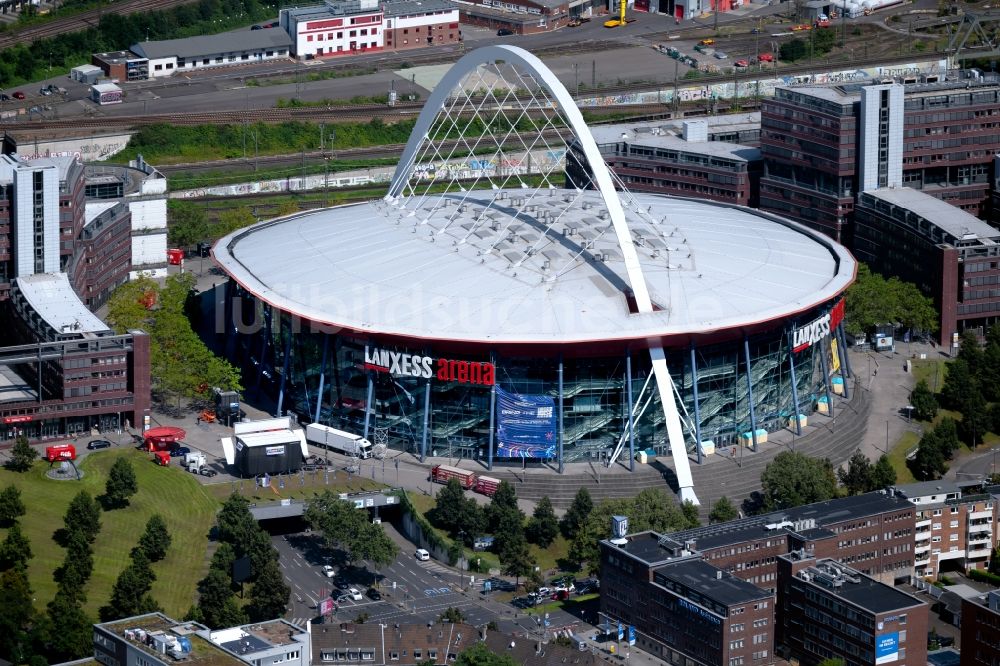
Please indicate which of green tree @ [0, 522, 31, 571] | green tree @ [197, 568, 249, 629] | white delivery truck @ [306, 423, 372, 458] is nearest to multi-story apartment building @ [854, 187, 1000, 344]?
white delivery truck @ [306, 423, 372, 458]

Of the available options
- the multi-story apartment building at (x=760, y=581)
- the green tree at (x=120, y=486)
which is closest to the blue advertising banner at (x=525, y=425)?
the multi-story apartment building at (x=760, y=581)

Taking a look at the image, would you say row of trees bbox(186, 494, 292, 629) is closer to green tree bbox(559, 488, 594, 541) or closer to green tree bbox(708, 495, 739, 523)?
green tree bbox(559, 488, 594, 541)

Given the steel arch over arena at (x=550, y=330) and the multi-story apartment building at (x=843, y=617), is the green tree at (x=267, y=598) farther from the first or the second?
the multi-story apartment building at (x=843, y=617)

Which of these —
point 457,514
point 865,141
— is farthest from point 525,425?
point 865,141

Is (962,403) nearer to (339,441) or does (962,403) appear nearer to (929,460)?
(929,460)

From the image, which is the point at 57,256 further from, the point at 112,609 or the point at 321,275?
the point at 112,609

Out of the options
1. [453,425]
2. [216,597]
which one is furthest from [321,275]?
[216,597]

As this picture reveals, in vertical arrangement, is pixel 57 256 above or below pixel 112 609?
above
